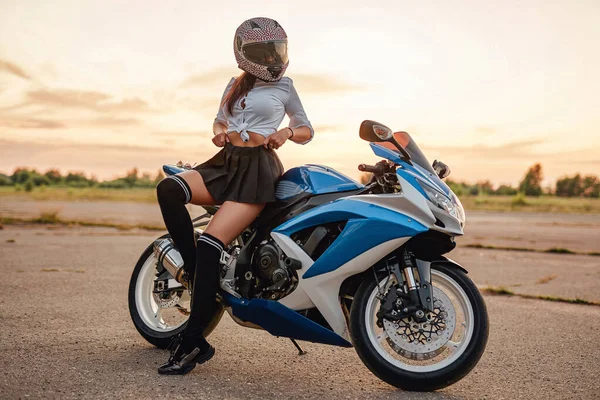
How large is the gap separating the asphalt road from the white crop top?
5.17 ft

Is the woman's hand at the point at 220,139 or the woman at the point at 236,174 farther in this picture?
the woman's hand at the point at 220,139

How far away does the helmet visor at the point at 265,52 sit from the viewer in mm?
4336

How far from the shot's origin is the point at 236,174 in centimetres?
432

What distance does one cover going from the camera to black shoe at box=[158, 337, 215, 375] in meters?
4.24

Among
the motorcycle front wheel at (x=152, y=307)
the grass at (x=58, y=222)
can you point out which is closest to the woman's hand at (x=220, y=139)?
the motorcycle front wheel at (x=152, y=307)

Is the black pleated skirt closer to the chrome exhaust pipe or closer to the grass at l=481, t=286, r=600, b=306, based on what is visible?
the chrome exhaust pipe

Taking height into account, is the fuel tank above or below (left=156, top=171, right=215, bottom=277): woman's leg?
above

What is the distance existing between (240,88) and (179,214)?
3.08 ft

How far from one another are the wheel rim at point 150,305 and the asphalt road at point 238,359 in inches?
7.8

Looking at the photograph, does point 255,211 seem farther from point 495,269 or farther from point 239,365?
point 495,269

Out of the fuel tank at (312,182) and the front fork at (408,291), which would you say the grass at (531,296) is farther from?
the fuel tank at (312,182)

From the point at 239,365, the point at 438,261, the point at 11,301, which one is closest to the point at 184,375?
the point at 239,365

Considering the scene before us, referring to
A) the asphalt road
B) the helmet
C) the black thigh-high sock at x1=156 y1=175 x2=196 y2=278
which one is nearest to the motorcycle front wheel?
the asphalt road

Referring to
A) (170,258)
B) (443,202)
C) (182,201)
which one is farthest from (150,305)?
(443,202)
